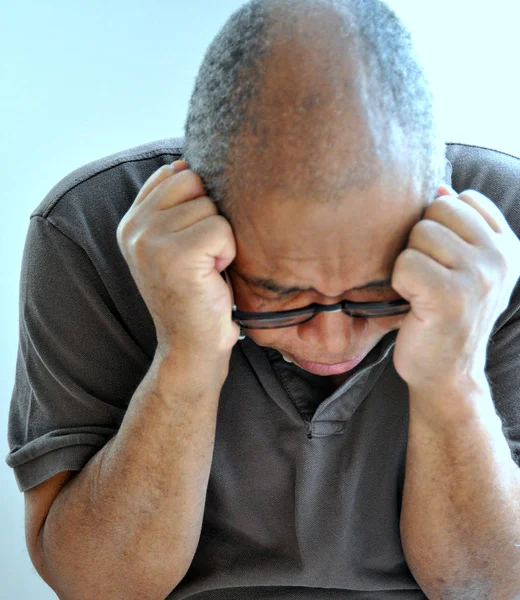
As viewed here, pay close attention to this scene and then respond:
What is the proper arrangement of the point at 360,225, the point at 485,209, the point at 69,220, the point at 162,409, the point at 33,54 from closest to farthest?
the point at 360,225 < the point at 485,209 < the point at 162,409 < the point at 69,220 < the point at 33,54

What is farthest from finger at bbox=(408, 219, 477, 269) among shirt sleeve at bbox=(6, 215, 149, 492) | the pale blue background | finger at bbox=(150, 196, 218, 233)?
the pale blue background

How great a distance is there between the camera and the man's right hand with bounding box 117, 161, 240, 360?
117 centimetres

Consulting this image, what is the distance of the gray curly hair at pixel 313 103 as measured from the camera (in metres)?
1.06

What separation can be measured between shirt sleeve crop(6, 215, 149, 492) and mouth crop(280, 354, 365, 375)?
294mm

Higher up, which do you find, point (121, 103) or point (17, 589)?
point (121, 103)

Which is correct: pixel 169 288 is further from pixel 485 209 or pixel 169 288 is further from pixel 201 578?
pixel 201 578

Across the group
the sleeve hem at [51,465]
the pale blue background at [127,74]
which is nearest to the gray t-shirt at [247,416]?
the sleeve hem at [51,465]

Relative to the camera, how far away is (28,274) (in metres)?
1.44

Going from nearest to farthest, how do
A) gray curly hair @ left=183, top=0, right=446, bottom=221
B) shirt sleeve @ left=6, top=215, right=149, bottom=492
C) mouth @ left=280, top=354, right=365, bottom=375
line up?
gray curly hair @ left=183, top=0, right=446, bottom=221, mouth @ left=280, top=354, right=365, bottom=375, shirt sleeve @ left=6, top=215, right=149, bottom=492

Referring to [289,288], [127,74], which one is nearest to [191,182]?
[289,288]

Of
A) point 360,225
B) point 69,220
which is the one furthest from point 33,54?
point 360,225

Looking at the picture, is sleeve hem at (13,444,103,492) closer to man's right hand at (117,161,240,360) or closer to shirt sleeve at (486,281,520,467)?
man's right hand at (117,161,240,360)

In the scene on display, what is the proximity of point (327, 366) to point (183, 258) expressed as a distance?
0.28 meters

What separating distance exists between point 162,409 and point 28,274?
33cm
